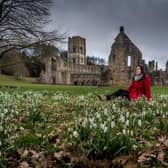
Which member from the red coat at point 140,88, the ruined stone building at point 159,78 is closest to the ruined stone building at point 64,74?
the ruined stone building at point 159,78

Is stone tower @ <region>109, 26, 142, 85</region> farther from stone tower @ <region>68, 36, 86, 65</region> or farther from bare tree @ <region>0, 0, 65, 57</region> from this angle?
stone tower @ <region>68, 36, 86, 65</region>

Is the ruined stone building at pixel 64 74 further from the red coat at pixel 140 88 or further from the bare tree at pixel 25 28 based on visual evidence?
the red coat at pixel 140 88

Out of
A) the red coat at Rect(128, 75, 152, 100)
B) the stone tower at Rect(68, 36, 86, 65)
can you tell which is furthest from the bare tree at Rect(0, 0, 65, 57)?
the stone tower at Rect(68, 36, 86, 65)

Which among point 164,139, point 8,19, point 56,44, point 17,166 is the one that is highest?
point 8,19

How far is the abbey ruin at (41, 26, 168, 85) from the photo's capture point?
178 feet

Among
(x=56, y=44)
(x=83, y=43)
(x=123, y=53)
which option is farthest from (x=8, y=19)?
(x=83, y=43)

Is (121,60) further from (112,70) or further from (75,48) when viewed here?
(75,48)

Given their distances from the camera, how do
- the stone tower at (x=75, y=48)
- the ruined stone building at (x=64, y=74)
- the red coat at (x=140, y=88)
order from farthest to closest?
1. the stone tower at (x=75, y=48)
2. the ruined stone building at (x=64, y=74)
3. the red coat at (x=140, y=88)

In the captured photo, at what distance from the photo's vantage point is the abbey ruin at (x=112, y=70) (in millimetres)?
54312

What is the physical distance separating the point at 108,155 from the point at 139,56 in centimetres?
5422

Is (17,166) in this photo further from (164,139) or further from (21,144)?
(164,139)

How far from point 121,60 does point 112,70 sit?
2.08 m

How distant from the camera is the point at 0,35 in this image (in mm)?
32000

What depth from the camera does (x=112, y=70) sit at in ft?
180
